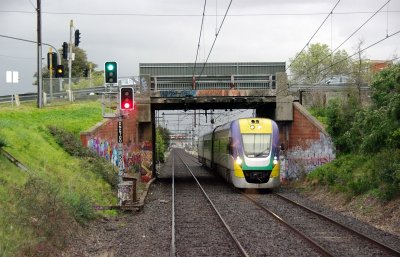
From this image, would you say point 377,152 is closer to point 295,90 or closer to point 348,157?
point 348,157

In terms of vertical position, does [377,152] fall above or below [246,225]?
above

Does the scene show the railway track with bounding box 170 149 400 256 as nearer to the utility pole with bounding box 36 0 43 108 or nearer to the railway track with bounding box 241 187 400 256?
the railway track with bounding box 241 187 400 256

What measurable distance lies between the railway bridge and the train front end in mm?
3430

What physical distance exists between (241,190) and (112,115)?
11574 millimetres

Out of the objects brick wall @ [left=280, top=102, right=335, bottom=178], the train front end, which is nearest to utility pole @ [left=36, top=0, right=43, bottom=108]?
the train front end

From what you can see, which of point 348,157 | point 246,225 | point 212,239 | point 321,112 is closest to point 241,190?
point 348,157

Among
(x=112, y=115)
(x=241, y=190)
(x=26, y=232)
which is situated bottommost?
(x=241, y=190)

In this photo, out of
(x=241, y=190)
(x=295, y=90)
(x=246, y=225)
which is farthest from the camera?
(x=295, y=90)

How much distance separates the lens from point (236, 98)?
32.6 m

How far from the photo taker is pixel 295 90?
116 feet

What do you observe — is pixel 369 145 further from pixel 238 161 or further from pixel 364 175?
pixel 238 161

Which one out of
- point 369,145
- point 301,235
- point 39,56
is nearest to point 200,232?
point 301,235

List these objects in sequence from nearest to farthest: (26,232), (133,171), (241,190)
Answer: (26,232)
(241,190)
(133,171)

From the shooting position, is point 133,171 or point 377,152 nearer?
point 377,152
